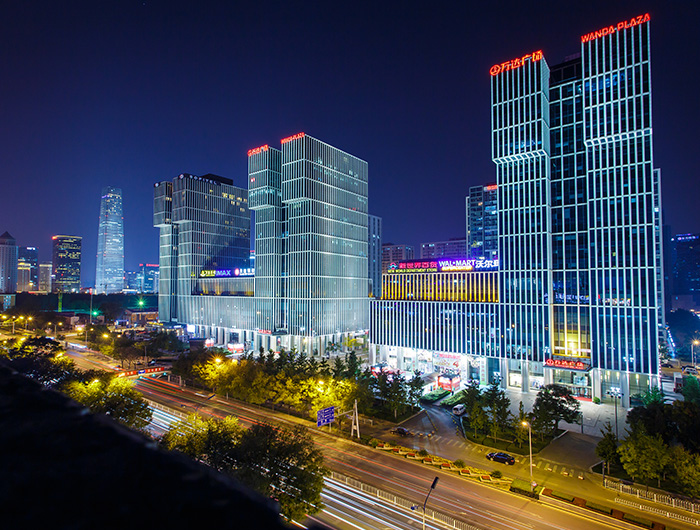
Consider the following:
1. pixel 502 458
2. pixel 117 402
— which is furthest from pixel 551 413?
pixel 117 402

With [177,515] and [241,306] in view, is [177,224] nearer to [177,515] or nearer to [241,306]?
[241,306]

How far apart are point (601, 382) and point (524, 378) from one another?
37.3 feet

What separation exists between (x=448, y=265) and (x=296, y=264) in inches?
1529

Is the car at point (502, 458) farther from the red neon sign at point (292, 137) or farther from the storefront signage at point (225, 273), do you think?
the storefront signage at point (225, 273)

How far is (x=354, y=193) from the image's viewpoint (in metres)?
110

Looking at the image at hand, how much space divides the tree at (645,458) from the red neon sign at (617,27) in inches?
2539

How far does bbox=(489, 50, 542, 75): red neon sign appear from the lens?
71.3 meters

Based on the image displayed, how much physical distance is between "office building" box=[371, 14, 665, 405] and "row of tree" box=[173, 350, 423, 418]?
942 inches

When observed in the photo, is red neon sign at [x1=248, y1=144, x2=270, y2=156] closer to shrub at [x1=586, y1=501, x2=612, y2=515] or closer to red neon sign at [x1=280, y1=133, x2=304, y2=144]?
red neon sign at [x1=280, y1=133, x2=304, y2=144]

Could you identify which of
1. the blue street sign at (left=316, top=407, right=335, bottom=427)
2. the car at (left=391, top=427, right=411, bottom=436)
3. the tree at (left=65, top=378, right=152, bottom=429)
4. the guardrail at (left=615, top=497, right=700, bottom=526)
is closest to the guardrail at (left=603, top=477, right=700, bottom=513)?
the guardrail at (left=615, top=497, right=700, bottom=526)

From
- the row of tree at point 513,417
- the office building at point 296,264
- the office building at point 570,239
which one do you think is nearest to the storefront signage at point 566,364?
the office building at point 570,239

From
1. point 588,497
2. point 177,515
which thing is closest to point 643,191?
point 588,497

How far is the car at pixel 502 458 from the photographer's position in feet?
126

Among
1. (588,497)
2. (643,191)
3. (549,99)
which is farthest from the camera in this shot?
(549,99)
